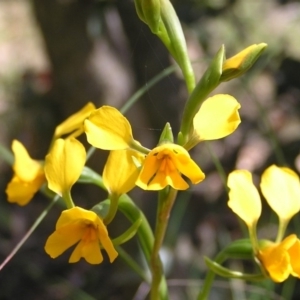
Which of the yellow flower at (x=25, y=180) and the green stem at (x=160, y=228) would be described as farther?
the yellow flower at (x=25, y=180)

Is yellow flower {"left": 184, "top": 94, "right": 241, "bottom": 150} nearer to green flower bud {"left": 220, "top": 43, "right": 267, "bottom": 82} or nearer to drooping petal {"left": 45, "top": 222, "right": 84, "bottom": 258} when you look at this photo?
green flower bud {"left": 220, "top": 43, "right": 267, "bottom": 82}

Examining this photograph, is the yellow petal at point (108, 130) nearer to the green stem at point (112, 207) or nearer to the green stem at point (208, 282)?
the green stem at point (112, 207)

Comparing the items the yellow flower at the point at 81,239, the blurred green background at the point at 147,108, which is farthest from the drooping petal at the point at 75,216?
the blurred green background at the point at 147,108

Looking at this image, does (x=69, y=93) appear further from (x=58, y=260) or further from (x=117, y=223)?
(x=58, y=260)

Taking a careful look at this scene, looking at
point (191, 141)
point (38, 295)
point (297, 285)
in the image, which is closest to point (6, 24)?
point (38, 295)

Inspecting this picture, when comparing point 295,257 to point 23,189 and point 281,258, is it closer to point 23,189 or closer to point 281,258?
point 281,258

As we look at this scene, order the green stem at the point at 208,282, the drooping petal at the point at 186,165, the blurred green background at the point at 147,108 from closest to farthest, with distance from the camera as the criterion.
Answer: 1. the drooping petal at the point at 186,165
2. the green stem at the point at 208,282
3. the blurred green background at the point at 147,108

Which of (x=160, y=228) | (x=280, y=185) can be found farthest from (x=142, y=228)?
(x=280, y=185)
